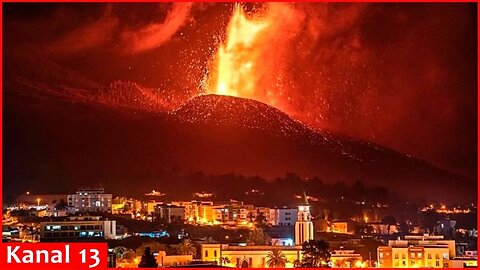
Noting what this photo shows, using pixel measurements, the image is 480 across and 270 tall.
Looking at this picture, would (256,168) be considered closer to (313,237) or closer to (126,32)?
(313,237)

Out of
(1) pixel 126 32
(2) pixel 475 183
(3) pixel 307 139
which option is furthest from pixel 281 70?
(2) pixel 475 183

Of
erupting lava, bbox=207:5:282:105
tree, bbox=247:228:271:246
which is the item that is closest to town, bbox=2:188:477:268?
tree, bbox=247:228:271:246

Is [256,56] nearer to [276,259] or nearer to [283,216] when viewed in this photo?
[283,216]

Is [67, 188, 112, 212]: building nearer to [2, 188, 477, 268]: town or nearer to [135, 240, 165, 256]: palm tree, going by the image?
[2, 188, 477, 268]: town

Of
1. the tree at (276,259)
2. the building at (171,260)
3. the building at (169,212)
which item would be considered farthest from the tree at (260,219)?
the building at (171,260)

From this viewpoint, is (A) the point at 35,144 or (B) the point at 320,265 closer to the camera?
(B) the point at 320,265

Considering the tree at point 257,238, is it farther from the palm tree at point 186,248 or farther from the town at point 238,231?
the palm tree at point 186,248
